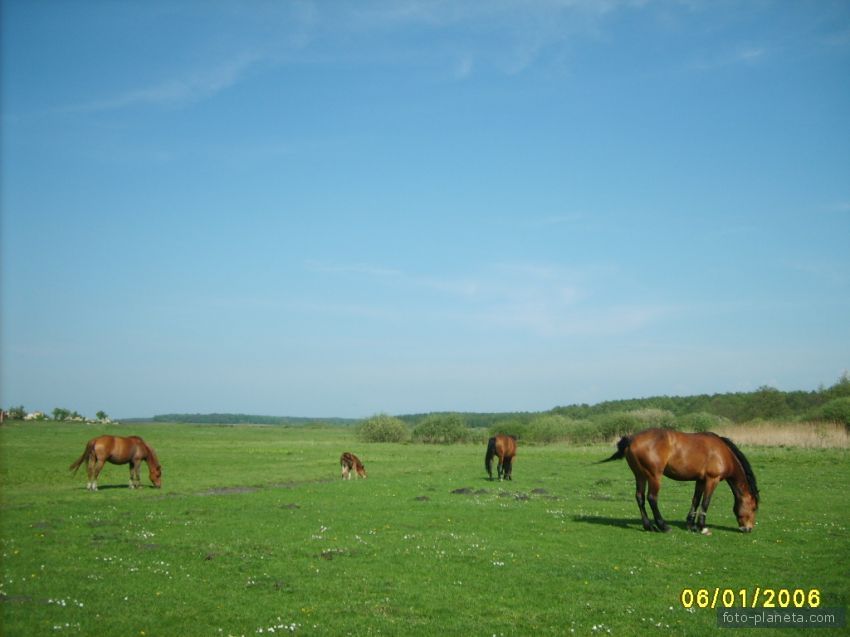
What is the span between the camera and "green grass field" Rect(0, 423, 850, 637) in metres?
8.97

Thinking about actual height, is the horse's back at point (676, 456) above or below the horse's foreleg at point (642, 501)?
above

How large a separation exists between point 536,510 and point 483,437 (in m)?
62.3

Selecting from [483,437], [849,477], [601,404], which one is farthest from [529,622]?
[601,404]

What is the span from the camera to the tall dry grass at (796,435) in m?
46.1

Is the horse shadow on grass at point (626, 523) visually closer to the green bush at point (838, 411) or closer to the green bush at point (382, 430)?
the green bush at point (838, 411)

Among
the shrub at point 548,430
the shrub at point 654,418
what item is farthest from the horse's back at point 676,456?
the shrub at point 548,430

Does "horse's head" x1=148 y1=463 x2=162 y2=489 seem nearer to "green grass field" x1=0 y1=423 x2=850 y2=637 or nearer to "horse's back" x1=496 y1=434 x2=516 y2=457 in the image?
"green grass field" x1=0 y1=423 x2=850 y2=637

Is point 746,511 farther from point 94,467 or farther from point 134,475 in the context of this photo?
point 94,467

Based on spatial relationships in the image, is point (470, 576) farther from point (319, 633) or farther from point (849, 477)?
point (849, 477)

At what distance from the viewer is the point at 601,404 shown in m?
143

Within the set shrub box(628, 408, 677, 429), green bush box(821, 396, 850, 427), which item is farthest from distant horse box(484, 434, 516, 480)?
shrub box(628, 408, 677, 429)

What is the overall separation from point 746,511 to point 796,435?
38.7 metres

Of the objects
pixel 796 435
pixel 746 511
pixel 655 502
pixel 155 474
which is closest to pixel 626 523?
pixel 655 502

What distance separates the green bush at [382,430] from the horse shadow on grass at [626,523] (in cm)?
6388
